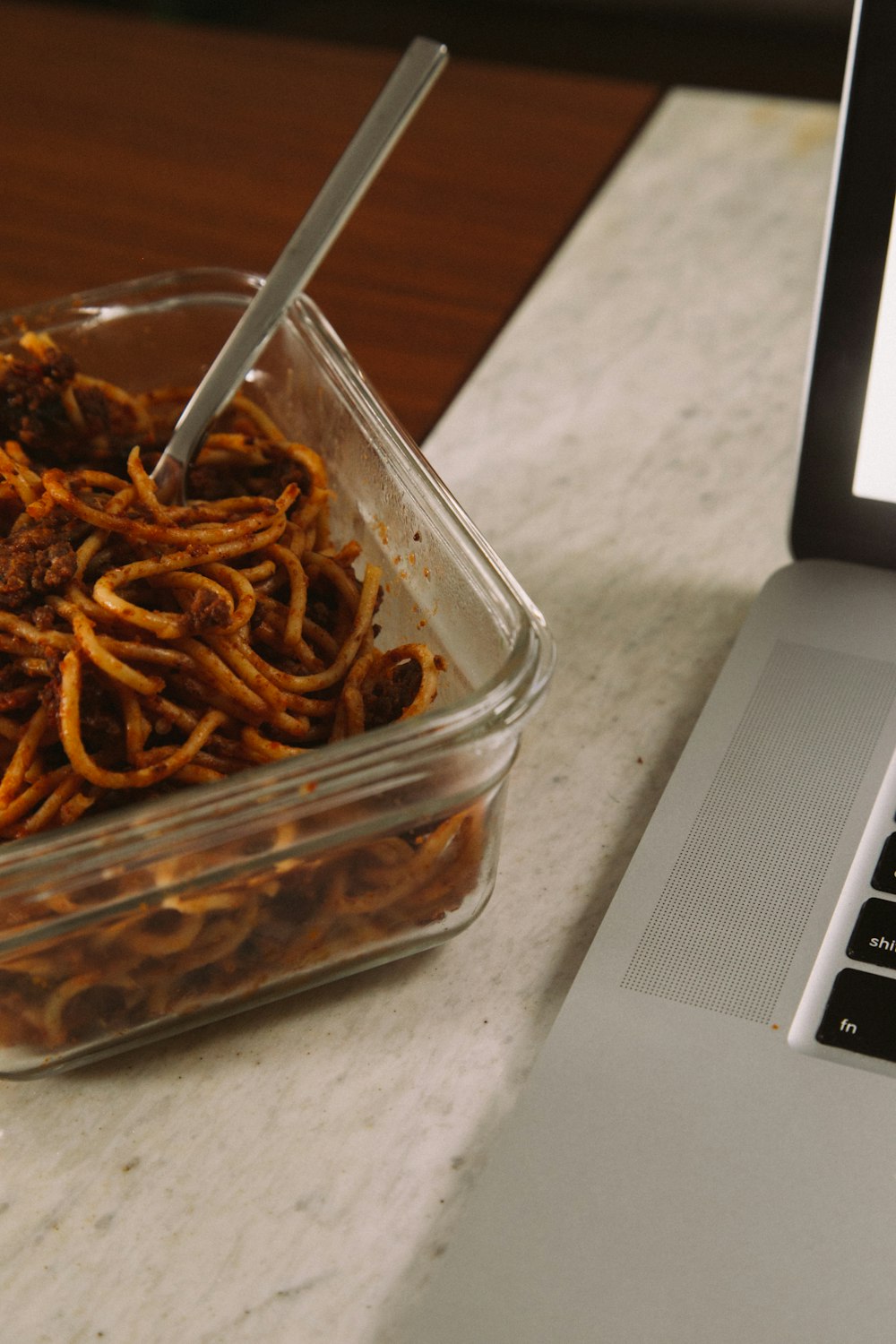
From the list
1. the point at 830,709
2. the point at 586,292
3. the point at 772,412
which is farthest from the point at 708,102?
the point at 830,709

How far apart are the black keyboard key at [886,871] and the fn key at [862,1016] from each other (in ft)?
0.15

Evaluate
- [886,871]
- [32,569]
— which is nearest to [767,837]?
[886,871]

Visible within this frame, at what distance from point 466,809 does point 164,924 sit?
12cm

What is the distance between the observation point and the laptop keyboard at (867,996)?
0.53 m

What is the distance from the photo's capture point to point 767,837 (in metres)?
0.62

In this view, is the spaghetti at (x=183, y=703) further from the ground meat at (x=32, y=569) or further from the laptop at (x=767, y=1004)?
the laptop at (x=767, y=1004)

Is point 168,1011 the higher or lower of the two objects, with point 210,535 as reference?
lower

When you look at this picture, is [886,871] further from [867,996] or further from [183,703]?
[183,703]

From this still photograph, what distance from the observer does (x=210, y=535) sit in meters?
0.60

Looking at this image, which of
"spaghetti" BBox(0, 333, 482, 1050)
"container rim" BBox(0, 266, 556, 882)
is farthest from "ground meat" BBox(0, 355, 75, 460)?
"container rim" BBox(0, 266, 556, 882)

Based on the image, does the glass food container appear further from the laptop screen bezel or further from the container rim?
the laptop screen bezel

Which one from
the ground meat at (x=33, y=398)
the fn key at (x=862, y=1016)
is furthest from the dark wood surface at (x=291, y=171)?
the fn key at (x=862, y=1016)

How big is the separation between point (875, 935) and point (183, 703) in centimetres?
30

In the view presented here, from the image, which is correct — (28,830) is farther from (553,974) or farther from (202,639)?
(553,974)
